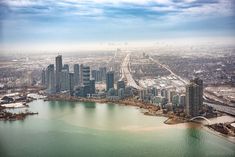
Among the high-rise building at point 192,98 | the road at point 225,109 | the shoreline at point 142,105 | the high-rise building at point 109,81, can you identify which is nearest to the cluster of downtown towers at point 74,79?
the high-rise building at point 109,81

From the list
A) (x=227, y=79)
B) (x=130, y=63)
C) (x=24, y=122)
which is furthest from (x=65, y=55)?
(x=227, y=79)

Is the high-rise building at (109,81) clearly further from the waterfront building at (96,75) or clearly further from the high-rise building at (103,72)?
the waterfront building at (96,75)

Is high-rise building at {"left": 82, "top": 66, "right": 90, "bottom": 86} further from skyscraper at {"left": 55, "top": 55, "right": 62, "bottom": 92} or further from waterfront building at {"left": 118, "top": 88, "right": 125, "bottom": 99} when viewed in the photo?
waterfront building at {"left": 118, "top": 88, "right": 125, "bottom": 99}

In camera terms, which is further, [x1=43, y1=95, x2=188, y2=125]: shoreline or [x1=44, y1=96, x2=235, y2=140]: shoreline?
[x1=43, y1=95, x2=188, y2=125]: shoreline

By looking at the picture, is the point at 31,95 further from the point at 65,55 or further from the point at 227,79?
the point at 227,79

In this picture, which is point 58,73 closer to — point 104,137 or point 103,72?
point 103,72

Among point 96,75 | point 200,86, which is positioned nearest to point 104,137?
point 200,86

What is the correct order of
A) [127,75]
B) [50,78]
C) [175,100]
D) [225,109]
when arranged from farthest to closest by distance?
[50,78], [127,75], [175,100], [225,109]

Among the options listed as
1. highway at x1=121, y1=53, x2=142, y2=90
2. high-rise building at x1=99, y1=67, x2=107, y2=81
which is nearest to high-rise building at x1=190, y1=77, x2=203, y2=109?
highway at x1=121, y1=53, x2=142, y2=90
